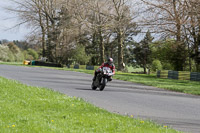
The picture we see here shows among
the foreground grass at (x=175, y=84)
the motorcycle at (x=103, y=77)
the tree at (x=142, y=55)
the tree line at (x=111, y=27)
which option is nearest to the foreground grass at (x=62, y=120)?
the motorcycle at (x=103, y=77)

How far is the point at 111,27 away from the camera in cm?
3869

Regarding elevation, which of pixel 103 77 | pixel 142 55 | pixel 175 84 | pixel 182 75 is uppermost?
pixel 142 55

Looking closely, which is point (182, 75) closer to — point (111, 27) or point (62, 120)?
point (111, 27)

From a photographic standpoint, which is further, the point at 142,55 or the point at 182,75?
the point at 142,55

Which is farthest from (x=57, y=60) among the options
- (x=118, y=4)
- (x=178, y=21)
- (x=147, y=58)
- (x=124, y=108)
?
(x=124, y=108)

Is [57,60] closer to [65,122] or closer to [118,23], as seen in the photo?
[118,23]

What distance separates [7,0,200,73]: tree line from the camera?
105ft

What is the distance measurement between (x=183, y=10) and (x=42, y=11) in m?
36.0

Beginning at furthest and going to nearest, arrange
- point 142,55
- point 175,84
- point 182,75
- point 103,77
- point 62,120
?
point 142,55 < point 182,75 < point 175,84 < point 103,77 < point 62,120

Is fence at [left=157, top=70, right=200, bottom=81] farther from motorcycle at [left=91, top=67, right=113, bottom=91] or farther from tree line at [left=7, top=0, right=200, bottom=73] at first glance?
motorcycle at [left=91, top=67, right=113, bottom=91]

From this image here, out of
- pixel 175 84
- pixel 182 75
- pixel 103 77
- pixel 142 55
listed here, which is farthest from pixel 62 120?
pixel 142 55

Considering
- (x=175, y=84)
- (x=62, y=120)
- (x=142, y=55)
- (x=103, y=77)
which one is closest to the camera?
(x=62, y=120)

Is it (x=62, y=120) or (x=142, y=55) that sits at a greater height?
(x=142, y=55)

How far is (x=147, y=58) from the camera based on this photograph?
90.1m
